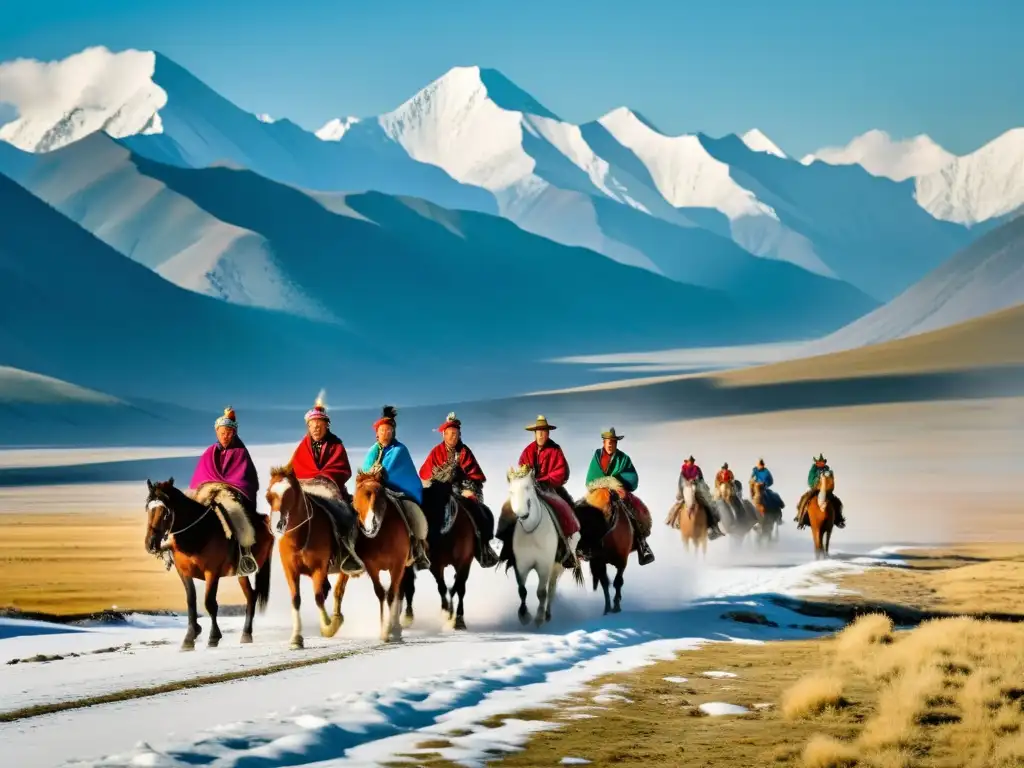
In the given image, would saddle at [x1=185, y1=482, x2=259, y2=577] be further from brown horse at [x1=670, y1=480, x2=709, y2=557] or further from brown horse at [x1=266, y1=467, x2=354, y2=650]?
brown horse at [x1=670, y1=480, x2=709, y2=557]

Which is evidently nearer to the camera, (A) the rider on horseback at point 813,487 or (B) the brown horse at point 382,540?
(B) the brown horse at point 382,540

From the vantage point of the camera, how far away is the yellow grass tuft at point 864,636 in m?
18.6

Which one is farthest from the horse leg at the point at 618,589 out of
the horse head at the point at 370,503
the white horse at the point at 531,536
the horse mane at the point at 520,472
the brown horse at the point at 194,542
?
the brown horse at the point at 194,542

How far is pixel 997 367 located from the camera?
126062mm

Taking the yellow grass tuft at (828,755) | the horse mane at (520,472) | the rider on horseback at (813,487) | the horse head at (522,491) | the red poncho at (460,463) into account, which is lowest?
the yellow grass tuft at (828,755)

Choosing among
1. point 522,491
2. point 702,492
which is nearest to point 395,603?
point 522,491

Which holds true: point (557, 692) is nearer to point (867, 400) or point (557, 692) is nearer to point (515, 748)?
point (515, 748)

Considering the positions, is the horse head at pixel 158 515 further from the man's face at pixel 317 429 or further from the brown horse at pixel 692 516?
the brown horse at pixel 692 516

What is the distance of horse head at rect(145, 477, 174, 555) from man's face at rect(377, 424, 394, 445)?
2719 millimetres

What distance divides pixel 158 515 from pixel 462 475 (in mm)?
4730

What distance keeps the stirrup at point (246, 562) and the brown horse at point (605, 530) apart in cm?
511

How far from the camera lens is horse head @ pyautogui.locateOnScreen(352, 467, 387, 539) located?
61.2ft

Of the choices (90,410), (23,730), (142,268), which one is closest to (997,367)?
(90,410)

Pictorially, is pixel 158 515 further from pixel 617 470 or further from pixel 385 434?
pixel 617 470
